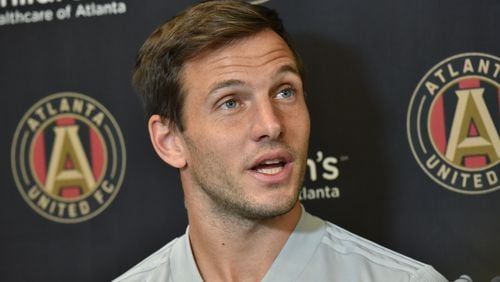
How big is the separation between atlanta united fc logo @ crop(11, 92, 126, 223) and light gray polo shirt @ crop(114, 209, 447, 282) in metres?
0.32

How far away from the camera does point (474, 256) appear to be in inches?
60.7

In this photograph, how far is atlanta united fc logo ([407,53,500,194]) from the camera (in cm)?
Answer: 154

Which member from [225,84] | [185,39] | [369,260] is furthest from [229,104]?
[369,260]

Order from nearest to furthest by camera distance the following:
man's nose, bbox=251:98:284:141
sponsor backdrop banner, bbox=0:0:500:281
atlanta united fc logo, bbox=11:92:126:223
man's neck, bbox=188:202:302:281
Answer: man's nose, bbox=251:98:284:141 < man's neck, bbox=188:202:302:281 < sponsor backdrop banner, bbox=0:0:500:281 < atlanta united fc logo, bbox=11:92:126:223

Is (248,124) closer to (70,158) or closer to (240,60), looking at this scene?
(240,60)

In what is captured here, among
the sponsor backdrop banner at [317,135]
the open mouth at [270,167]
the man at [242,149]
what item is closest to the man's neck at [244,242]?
the man at [242,149]

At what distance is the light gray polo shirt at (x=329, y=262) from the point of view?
1.39m

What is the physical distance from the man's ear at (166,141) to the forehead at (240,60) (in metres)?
0.11

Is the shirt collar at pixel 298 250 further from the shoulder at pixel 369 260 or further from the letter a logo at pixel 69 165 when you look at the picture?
the letter a logo at pixel 69 165

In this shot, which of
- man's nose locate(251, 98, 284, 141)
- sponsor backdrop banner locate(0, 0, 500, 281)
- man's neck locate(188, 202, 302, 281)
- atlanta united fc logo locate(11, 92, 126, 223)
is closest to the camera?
man's nose locate(251, 98, 284, 141)

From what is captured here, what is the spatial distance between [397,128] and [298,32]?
276 mm

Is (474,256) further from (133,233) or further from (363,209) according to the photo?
(133,233)

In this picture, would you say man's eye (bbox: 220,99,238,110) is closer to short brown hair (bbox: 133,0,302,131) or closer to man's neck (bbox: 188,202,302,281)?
short brown hair (bbox: 133,0,302,131)

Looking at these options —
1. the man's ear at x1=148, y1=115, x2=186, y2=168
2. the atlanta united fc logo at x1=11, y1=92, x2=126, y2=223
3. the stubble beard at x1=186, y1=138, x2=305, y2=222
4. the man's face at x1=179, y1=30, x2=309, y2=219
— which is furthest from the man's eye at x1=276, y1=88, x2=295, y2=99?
the atlanta united fc logo at x1=11, y1=92, x2=126, y2=223
